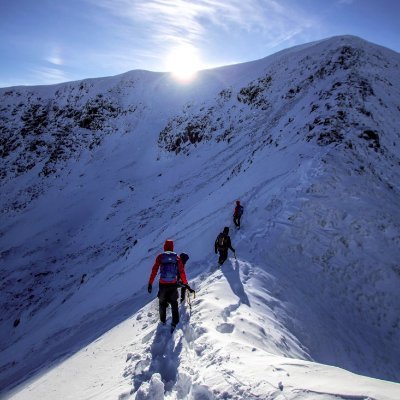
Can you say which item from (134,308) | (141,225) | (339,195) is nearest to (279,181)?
(339,195)

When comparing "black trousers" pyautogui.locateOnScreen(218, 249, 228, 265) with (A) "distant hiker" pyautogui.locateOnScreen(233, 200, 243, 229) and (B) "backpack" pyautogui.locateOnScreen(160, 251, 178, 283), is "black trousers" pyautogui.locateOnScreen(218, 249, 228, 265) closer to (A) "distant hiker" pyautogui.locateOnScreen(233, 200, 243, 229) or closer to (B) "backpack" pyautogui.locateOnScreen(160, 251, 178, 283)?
(A) "distant hiker" pyautogui.locateOnScreen(233, 200, 243, 229)

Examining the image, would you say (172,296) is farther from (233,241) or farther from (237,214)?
(237,214)

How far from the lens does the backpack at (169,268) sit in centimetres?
782

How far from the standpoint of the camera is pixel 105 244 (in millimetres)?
27375

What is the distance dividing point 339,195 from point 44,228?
2870cm

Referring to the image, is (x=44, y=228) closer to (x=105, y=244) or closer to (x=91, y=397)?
(x=105, y=244)

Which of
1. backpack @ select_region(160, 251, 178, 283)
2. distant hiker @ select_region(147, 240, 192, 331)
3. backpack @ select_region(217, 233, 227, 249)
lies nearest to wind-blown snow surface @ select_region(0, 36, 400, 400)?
distant hiker @ select_region(147, 240, 192, 331)

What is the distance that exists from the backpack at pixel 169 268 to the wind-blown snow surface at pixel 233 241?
113cm

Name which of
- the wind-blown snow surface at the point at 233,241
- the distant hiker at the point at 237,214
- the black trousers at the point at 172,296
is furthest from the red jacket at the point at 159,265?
the distant hiker at the point at 237,214

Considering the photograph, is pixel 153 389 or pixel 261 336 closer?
pixel 153 389

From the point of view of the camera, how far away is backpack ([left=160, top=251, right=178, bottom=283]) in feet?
25.7

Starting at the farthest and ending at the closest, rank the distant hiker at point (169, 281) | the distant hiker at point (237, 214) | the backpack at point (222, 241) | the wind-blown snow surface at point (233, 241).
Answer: the distant hiker at point (237, 214) < the backpack at point (222, 241) < the distant hiker at point (169, 281) < the wind-blown snow surface at point (233, 241)

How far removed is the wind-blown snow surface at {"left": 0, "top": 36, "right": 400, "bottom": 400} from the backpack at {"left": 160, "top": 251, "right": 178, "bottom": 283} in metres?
1.13

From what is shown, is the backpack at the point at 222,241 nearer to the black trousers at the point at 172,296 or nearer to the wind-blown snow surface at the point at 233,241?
the wind-blown snow surface at the point at 233,241
